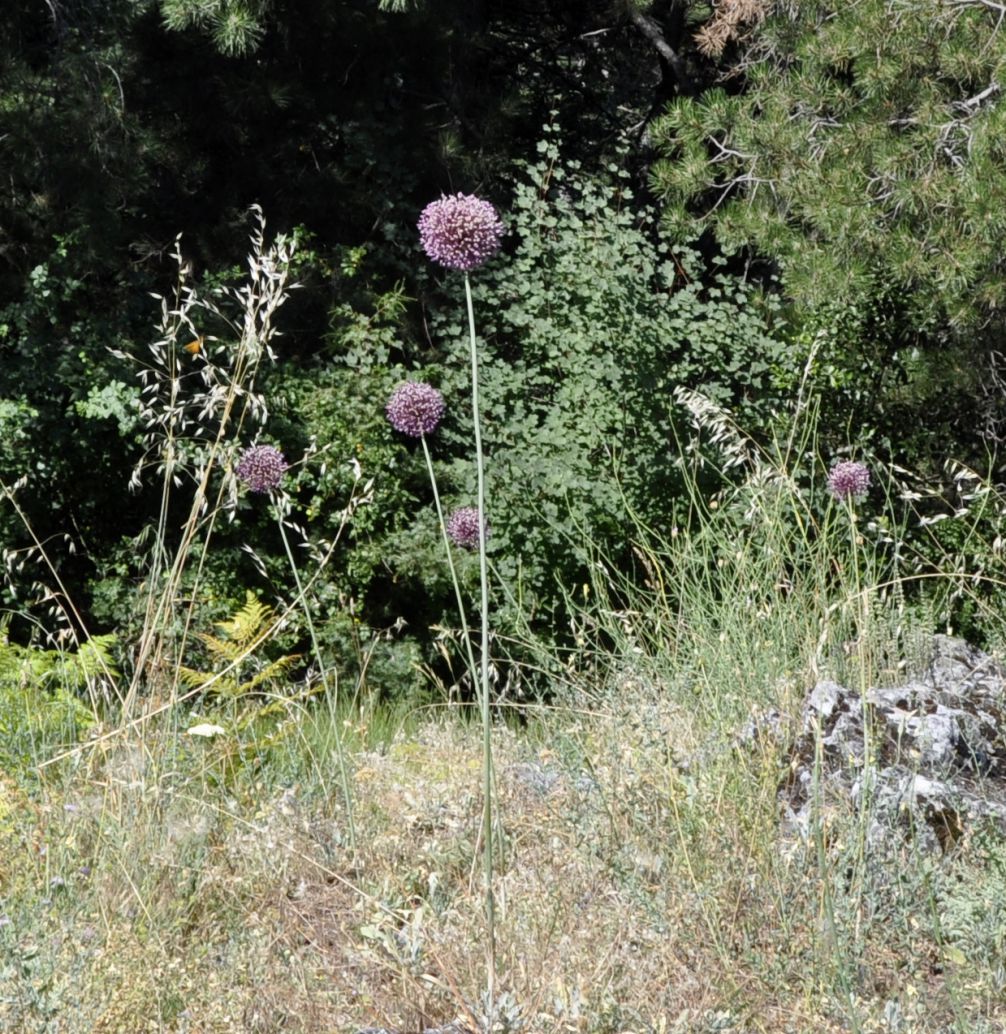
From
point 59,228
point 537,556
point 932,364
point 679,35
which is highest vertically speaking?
point 679,35

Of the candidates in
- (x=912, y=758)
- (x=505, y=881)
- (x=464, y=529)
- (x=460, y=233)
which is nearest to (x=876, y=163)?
(x=464, y=529)

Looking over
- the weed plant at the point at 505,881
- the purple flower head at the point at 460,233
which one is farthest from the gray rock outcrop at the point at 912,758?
the purple flower head at the point at 460,233

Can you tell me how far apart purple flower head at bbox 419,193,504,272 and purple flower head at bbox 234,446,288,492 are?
2.95ft

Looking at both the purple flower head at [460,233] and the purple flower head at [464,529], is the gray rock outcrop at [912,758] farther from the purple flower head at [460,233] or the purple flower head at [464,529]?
the purple flower head at [460,233]

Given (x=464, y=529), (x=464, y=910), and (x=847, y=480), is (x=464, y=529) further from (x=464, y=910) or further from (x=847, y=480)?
(x=847, y=480)

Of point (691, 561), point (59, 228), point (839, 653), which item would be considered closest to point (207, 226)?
point (59, 228)

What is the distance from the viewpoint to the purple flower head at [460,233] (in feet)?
8.20

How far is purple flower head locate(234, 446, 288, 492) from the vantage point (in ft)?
10.6

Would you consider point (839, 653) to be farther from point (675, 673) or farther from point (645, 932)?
point (645, 932)

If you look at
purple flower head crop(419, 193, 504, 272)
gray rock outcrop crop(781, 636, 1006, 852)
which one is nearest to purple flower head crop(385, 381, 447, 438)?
purple flower head crop(419, 193, 504, 272)

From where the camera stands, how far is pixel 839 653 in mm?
3848

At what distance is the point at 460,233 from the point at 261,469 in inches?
38.6

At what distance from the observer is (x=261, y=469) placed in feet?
10.7

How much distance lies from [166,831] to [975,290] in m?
3.76
